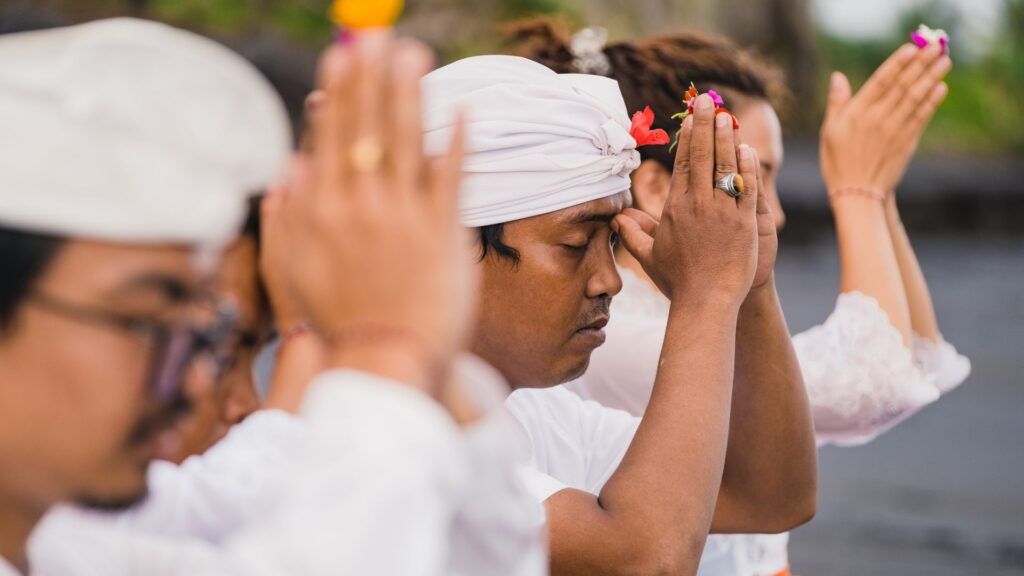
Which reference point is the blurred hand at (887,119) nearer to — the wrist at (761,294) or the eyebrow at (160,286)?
the wrist at (761,294)

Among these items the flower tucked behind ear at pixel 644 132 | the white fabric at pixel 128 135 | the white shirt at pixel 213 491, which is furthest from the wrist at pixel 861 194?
the white fabric at pixel 128 135

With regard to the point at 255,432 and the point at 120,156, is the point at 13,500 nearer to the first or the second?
the point at 120,156

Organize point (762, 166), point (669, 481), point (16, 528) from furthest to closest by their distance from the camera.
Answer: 1. point (762, 166)
2. point (669, 481)
3. point (16, 528)

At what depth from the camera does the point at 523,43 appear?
379 centimetres

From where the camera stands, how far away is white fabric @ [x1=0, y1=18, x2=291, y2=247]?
55.9 inches

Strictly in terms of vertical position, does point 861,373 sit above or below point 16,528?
above

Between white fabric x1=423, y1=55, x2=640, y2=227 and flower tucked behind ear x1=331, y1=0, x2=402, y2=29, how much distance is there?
100cm

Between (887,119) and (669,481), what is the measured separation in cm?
177

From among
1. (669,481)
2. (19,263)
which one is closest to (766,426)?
(669,481)

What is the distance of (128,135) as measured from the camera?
1470mm

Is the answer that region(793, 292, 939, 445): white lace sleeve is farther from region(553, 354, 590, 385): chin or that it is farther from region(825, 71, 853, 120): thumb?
region(553, 354, 590, 385): chin

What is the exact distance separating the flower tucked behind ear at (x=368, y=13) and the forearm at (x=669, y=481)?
3.23ft

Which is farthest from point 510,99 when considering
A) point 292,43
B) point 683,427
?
point 292,43

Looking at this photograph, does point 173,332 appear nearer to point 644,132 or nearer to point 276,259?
point 276,259
